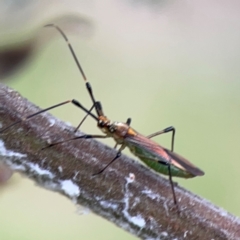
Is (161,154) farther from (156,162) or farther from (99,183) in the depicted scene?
(99,183)

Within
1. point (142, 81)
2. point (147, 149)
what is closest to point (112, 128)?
point (147, 149)

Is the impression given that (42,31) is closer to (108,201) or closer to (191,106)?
(108,201)

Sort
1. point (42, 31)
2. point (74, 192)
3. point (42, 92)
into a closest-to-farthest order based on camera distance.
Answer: point (74, 192), point (42, 31), point (42, 92)

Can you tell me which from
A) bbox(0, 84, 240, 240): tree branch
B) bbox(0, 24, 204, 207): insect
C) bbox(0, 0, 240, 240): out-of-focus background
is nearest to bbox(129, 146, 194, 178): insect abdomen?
bbox(0, 24, 204, 207): insect

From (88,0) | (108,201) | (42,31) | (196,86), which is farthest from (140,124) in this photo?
(108,201)

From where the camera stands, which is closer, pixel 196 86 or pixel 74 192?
pixel 74 192

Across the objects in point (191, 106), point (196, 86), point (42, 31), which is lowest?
point (42, 31)

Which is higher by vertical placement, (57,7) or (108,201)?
(57,7)
